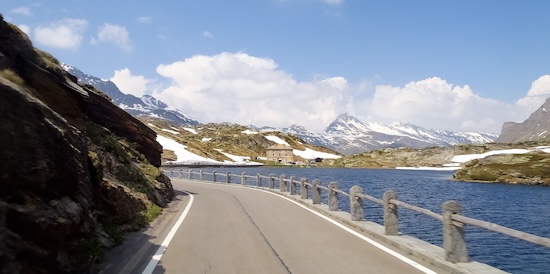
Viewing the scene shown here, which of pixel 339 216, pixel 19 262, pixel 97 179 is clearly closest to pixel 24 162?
pixel 19 262

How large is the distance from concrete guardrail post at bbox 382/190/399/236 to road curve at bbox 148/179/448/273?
94 cm

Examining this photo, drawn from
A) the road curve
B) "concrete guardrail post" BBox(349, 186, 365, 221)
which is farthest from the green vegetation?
the road curve

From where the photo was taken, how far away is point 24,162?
651 centimetres

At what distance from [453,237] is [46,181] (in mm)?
7183

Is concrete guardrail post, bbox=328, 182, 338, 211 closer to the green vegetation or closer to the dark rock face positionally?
the dark rock face

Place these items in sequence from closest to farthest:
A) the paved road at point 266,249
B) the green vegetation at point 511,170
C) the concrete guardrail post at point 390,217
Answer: the paved road at point 266,249, the concrete guardrail post at point 390,217, the green vegetation at point 511,170

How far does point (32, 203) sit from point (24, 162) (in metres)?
0.64

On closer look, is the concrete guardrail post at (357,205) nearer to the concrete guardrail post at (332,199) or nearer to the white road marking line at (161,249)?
the concrete guardrail post at (332,199)

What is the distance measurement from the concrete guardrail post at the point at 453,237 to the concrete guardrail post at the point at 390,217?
2809 mm

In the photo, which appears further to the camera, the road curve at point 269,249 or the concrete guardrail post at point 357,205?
the concrete guardrail post at point 357,205

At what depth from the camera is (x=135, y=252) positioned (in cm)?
957

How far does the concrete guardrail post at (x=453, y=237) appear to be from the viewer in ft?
26.4

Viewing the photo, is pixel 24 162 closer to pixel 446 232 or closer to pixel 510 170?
pixel 446 232

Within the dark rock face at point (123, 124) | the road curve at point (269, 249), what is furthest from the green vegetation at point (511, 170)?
the road curve at point (269, 249)
